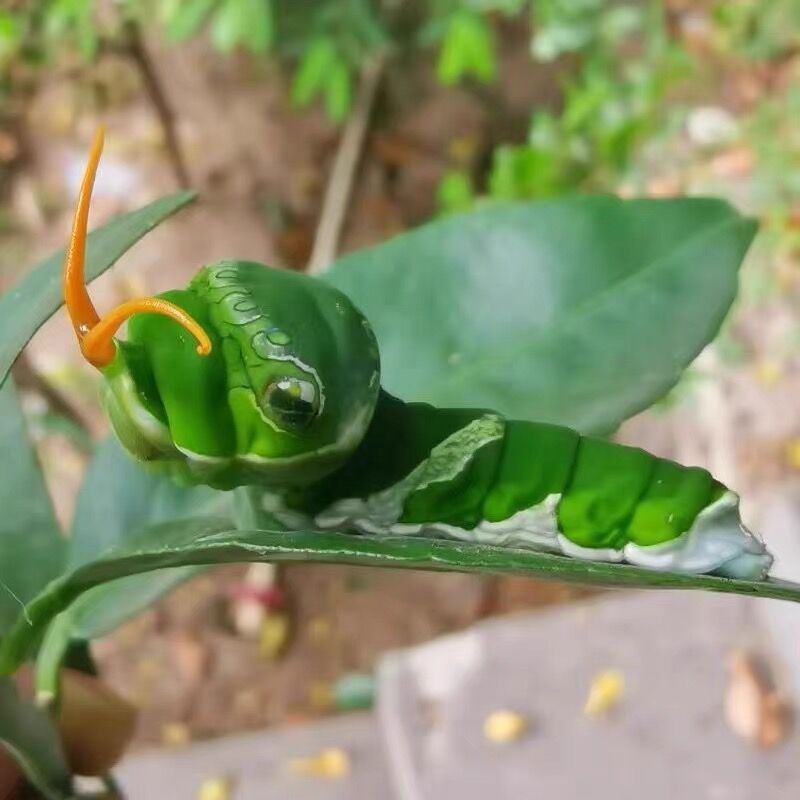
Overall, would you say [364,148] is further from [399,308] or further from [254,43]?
[399,308]

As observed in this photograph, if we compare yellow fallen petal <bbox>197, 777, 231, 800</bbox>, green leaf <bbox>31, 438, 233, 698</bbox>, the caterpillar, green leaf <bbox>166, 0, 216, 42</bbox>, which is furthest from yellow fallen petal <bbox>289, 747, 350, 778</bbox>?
green leaf <bbox>166, 0, 216, 42</bbox>

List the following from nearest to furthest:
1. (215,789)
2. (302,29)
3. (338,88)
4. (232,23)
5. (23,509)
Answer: (23,509) → (215,789) → (232,23) → (338,88) → (302,29)

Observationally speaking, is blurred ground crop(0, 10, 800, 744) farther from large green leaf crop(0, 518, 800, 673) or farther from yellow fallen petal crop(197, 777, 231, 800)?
large green leaf crop(0, 518, 800, 673)

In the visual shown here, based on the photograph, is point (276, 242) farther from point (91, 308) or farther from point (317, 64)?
point (91, 308)

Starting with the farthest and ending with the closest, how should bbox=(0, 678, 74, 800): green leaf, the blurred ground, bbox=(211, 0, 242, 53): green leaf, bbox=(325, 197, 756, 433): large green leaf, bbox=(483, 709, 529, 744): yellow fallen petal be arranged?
the blurred ground < bbox=(211, 0, 242, 53): green leaf < bbox=(483, 709, 529, 744): yellow fallen petal < bbox=(325, 197, 756, 433): large green leaf < bbox=(0, 678, 74, 800): green leaf

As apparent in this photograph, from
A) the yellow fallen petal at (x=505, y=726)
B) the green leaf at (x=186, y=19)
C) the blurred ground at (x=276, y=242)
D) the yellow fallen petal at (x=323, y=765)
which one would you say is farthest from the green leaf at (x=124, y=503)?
the green leaf at (x=186, y=19)

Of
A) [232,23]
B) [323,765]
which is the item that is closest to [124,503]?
[323,765]
